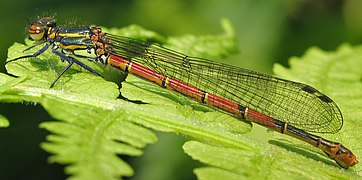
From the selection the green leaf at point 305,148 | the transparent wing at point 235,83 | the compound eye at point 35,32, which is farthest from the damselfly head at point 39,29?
the green leaf at point 305,148

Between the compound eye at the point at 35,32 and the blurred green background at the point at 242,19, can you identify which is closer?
the compound eye at the point at 35,32

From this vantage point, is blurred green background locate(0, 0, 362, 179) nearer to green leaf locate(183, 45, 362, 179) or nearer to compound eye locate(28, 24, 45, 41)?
green leaf locate(183, 45, 362, 179)

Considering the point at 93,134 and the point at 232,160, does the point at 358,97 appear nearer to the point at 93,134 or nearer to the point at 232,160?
the point at 232,160

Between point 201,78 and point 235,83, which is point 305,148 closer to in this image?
point 235,83

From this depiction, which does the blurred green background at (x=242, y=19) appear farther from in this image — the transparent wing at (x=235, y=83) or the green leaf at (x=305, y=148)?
the transparent wing at (x=235, y=83)

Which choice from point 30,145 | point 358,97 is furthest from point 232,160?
point 30,145

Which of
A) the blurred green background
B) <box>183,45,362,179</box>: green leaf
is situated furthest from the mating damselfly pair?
the blurred green background

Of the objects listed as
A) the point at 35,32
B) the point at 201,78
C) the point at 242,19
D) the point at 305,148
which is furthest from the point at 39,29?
the point at 242,19
